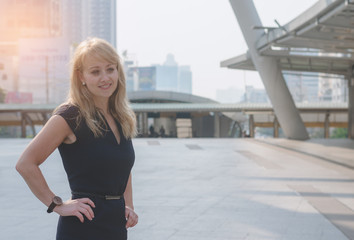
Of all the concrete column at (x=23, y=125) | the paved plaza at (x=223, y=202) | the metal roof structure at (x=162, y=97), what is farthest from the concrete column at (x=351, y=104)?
the metal roof structure at (x=162, y=97)

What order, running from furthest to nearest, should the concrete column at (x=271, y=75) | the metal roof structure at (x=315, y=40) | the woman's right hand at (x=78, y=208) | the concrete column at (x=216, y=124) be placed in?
1. the concrete column at (x=216, y=124)
2. the concrete column at (x=271, y=75)
3. the metal roof structure at (x=315, y=40)
4. the woman's right hand at (x=78, y=208)

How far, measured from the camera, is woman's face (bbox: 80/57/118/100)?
280cm

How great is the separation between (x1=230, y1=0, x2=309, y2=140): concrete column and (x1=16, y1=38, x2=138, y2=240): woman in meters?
23.0

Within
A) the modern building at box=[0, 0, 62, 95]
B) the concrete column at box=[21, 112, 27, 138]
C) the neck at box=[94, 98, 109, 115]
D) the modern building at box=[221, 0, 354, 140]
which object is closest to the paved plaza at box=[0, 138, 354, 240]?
the neck at box=[94, 98, 109, 115]

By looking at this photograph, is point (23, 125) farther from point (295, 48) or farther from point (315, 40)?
point (315, 40)

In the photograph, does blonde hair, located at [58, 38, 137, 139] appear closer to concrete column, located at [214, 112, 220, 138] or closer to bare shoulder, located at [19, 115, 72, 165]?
bare shoulder, located at [19, 115, 72, 165]

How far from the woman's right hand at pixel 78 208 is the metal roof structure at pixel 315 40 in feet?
44.6

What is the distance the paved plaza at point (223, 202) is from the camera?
22.1 feet

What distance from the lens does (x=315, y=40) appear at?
22.4 metres

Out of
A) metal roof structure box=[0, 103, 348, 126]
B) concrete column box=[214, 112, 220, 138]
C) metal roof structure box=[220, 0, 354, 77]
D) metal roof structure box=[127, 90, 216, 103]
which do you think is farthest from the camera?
metal roof structure box=[127, 90, 216, 103]

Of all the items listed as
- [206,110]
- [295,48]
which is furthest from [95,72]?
[206,110]

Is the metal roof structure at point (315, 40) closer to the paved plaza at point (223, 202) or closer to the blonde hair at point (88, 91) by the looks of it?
the paved plaza at point (223, 202)

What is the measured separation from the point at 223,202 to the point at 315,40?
48.7ft

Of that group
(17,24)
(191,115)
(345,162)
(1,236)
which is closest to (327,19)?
(345,162)
